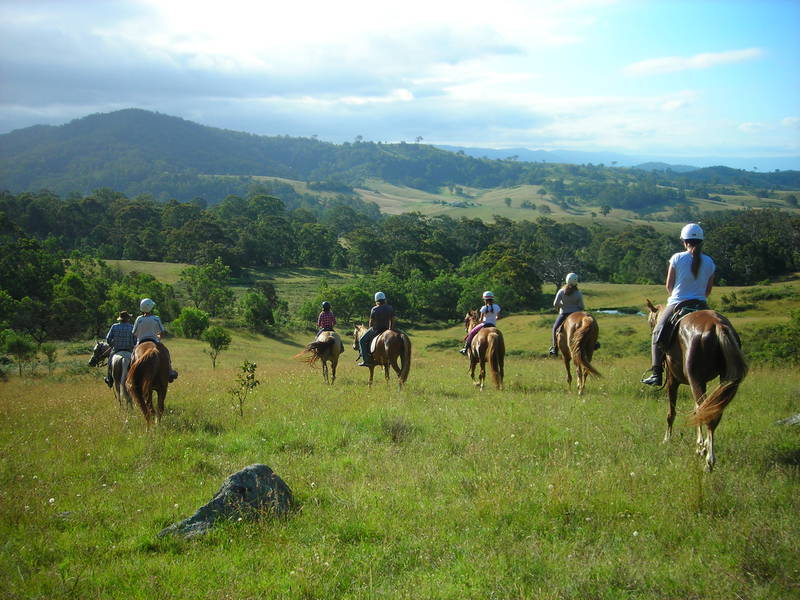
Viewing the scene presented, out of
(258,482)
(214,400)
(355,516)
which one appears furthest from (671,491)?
(214,400)

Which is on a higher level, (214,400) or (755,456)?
(755,456)

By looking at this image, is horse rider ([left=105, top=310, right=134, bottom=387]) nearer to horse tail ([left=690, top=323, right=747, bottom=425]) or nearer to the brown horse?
the brown horse

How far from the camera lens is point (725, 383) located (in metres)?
7.15

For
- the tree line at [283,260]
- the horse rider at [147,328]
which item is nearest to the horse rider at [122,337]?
the horse rider at [147,328]

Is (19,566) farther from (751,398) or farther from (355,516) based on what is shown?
(751,398)

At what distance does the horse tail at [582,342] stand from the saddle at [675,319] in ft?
12.4

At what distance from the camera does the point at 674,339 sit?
8.63 meters

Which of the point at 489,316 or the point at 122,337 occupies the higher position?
the point at 489,316

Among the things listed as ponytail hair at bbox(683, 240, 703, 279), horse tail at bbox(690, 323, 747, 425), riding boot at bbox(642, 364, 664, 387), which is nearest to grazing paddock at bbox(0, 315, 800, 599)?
horse tail at bbox(690, 323, 747, 425)

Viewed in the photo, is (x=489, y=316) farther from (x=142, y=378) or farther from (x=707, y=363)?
(x=142, y=378)

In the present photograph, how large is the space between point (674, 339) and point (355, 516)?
5766mm

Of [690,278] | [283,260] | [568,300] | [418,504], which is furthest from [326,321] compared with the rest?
[283,260]

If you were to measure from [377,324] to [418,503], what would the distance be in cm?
912

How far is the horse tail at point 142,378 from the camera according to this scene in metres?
10.4
